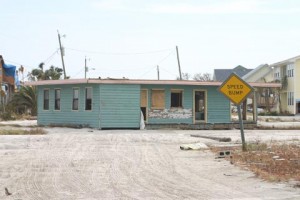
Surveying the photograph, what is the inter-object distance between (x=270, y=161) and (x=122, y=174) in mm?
4425

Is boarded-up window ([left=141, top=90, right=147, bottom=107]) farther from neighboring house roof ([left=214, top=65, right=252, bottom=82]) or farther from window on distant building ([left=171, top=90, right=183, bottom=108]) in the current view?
neighboring house roof ([left=214, top=65, right=252, bottom=82])

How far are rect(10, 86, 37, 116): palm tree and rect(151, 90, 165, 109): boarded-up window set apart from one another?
16221mm

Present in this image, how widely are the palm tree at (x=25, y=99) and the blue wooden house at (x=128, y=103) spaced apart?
423 inches

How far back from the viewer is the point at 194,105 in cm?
3212

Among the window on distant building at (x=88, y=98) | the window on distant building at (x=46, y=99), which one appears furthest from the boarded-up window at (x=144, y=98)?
the window on distant building at (x=46, y=99)

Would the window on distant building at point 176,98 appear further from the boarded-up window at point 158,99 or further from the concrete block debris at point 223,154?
the concrete block debris at point 223,154

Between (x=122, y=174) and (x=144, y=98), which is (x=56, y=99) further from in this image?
(x=122, y=174)

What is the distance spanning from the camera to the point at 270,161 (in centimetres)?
1397

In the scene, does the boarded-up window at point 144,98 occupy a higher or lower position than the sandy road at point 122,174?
higher

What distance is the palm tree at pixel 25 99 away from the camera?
4434cm

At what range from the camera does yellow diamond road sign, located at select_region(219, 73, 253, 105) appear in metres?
16.8

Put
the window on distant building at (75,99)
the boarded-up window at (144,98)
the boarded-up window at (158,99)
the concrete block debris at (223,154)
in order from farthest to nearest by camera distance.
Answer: the window on distant building at (75,99)
the boarded-up window at (158,99)
the boarded-up window at (144,98)
the concrete block debris at (223,154)

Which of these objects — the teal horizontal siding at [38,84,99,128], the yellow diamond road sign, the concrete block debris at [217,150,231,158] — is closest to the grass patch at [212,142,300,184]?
the concrete block debris at [217,150,231,158]

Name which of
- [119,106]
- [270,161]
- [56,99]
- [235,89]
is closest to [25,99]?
[56,99]
